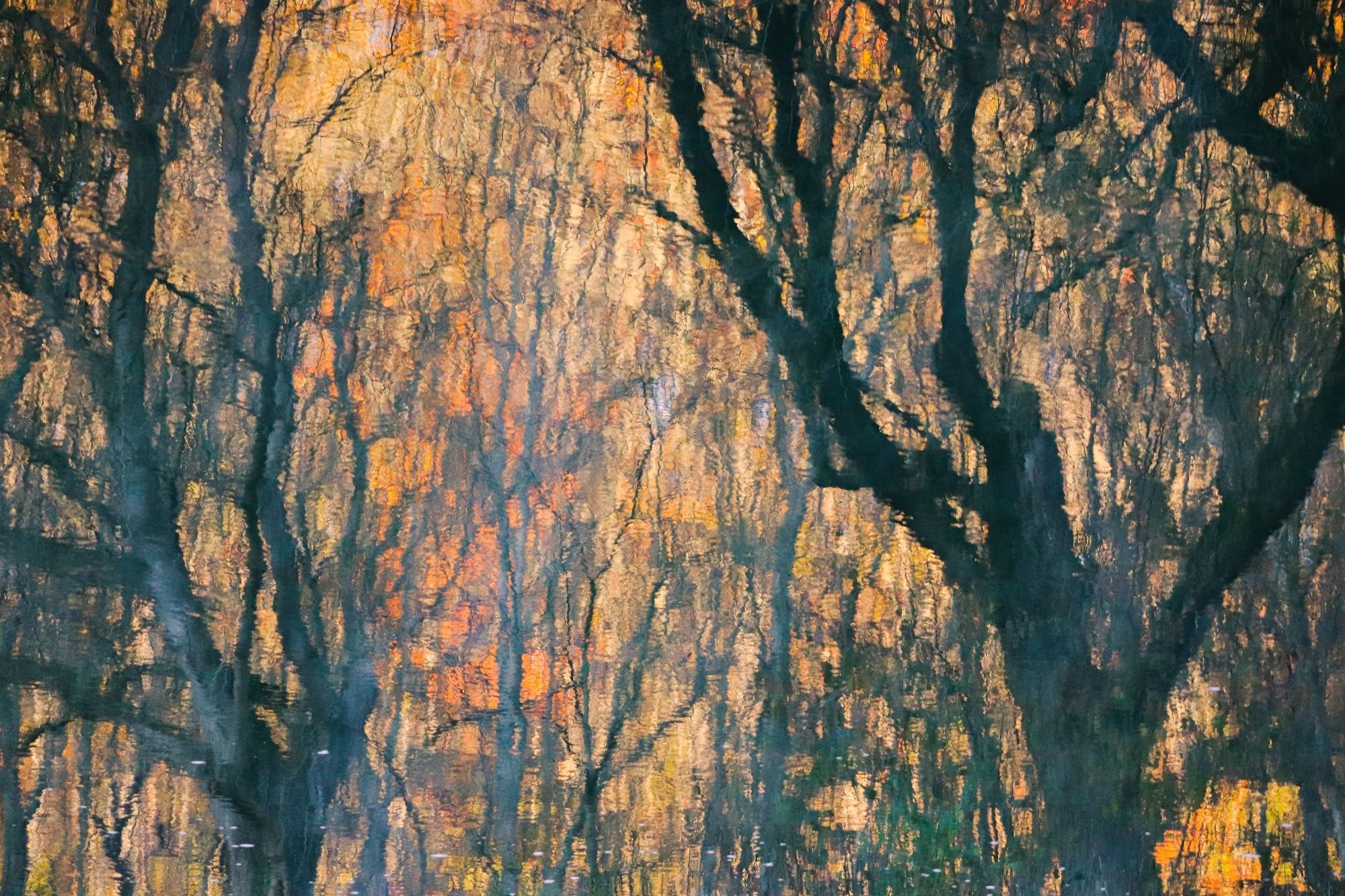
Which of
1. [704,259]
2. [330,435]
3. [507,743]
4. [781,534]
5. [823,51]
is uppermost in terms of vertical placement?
[823,51]

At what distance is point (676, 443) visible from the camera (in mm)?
1703

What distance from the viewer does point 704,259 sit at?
1.74 metres

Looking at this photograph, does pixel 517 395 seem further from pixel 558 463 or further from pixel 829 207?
pixel 829 207

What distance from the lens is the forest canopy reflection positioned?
1640mm

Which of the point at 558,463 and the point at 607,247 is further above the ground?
the point at 607,247

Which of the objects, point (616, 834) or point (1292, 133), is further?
point (1292, 133)

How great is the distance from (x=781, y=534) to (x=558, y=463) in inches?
12.2

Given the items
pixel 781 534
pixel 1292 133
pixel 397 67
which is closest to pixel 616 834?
pixel 781 534

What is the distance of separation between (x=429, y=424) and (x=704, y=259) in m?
0.43

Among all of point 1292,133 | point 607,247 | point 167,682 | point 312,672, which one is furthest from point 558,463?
point 1292,133

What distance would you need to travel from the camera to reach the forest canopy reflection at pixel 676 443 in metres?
1.64

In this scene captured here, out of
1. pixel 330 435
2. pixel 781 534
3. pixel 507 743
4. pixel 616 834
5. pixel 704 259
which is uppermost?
pixel 704 259

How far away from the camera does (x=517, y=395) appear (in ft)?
5.55

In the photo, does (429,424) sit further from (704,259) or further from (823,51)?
(823,51)
